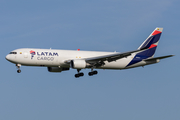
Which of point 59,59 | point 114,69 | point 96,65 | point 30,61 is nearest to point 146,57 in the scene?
point 114,69

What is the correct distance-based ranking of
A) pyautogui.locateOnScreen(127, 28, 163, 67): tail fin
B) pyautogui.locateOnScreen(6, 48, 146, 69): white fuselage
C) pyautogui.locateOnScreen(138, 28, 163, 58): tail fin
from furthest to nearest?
pyautogui.locateOnScreen(138, 28, 163, 58): tail fin, pyautogui.locateOnScreen(127, 28, 163, 67): tail fin, pyautogui.locateOnScreen(6, 48, 146, 69): white fuselage

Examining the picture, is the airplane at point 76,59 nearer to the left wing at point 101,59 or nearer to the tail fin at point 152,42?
the left wing at point 101,59

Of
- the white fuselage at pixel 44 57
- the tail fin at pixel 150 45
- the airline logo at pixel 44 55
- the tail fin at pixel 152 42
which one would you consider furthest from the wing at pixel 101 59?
the tail fin at pixel 152 42

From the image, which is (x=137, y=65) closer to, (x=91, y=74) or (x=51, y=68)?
(x=91, y=74)

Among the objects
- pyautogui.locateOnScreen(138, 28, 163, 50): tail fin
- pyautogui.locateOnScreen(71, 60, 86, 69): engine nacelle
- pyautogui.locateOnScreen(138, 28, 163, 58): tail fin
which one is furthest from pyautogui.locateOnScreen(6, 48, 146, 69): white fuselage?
pyautogui.locateOnScreen(138, 28, 163, 50): tail fin

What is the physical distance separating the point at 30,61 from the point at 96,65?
1203 cm

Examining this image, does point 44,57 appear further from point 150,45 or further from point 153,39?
point 153,39

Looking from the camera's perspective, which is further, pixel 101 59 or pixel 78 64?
pixel 101 59

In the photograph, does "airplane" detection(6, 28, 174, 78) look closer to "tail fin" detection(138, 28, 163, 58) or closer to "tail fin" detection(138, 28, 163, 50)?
"tail fin" detection(138, 28, 163, 58)

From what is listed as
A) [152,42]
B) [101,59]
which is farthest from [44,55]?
[152,42]

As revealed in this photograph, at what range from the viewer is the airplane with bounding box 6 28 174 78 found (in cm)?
5594

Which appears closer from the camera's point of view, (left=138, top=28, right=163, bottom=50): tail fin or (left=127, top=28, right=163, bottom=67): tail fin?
(left=127, top=28, right=163, bottom=67): tail fin

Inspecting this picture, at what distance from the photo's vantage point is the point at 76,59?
2280 inches

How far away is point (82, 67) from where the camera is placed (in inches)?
2244
